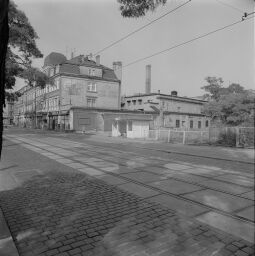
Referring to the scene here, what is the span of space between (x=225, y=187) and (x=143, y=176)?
248 centimetres

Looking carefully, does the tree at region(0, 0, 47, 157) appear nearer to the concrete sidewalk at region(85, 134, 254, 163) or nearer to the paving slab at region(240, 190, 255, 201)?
the concrete sidewalk at region(85, 134, 254, 163)

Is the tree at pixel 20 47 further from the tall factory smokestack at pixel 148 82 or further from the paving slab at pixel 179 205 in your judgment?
the tall factory smokestack at pixel 148 82

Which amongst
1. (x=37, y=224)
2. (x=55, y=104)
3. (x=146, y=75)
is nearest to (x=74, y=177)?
(x=37, y=224)

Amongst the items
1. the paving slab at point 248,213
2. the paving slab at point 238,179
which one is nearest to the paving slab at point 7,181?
the paving slab at point 248,213

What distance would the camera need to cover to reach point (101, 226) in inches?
181

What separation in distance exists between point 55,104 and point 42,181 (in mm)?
44659

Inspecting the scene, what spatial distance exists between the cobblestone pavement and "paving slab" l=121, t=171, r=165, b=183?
1.28 metres

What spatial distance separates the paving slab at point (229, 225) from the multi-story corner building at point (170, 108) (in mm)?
42703

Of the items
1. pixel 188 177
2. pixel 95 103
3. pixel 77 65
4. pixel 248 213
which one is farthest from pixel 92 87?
pixel 248 213

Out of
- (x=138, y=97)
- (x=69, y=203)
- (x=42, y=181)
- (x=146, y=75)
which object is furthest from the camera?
(x=146, y=75)

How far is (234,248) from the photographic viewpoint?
3861 mm

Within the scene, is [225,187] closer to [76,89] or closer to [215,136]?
[215,136]

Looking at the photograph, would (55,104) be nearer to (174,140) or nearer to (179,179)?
(174,140)

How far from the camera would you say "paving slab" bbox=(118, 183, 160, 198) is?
6.69 m
